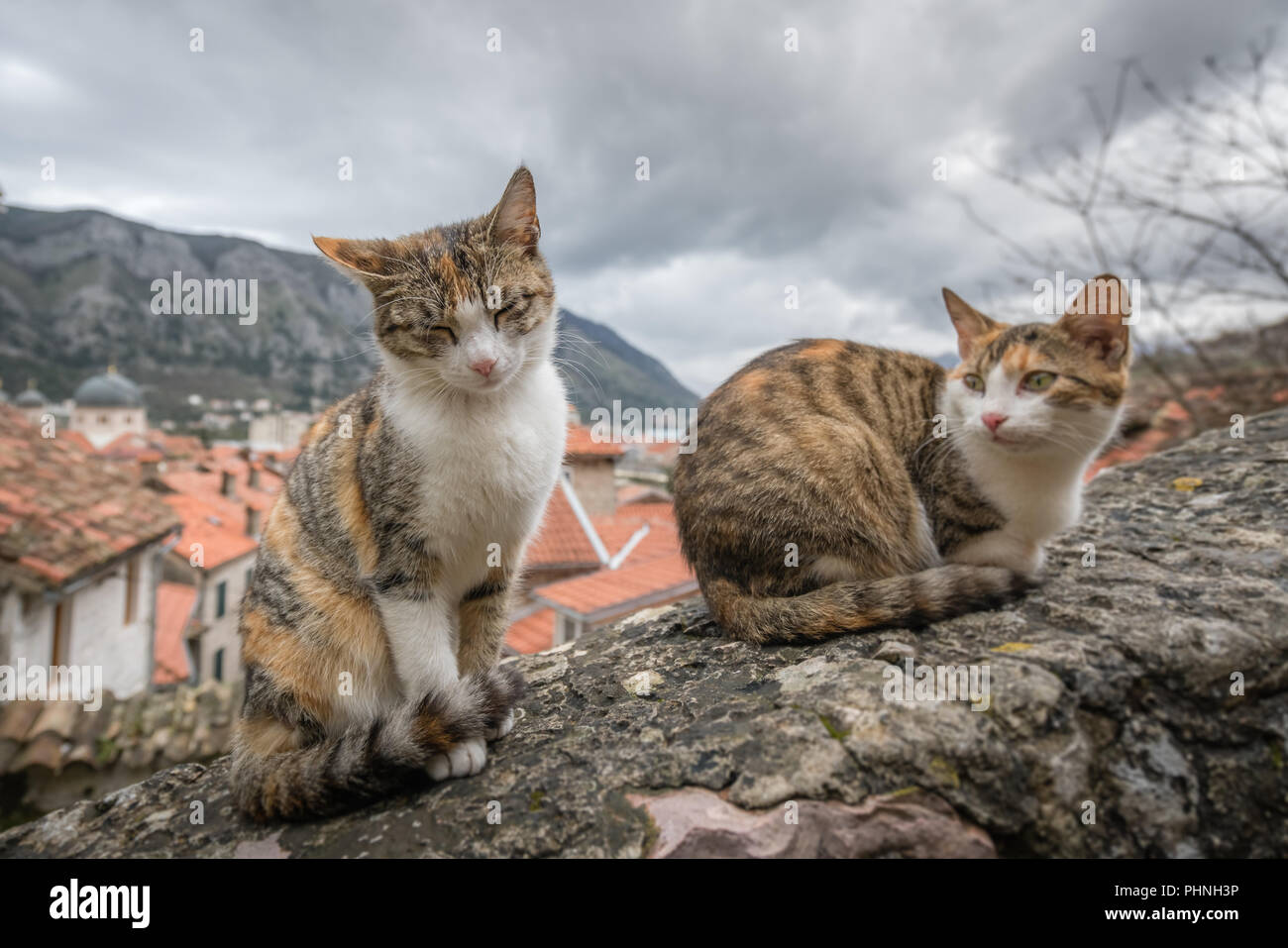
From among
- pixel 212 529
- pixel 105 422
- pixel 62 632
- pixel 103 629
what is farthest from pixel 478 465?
pixel 105 422

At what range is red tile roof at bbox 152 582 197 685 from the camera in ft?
46.8

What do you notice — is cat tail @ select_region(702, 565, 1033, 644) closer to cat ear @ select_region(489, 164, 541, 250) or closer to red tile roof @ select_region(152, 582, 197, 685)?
cat ear @ select_region(489, 164, 541, 250)

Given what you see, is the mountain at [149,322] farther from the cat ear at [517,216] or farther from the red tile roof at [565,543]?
the cat ear at [517,216]

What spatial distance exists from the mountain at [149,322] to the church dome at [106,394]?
92.9 ft

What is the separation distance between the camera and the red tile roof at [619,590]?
276 inches

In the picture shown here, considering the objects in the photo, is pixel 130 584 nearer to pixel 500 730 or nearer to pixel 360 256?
pixel 360 256

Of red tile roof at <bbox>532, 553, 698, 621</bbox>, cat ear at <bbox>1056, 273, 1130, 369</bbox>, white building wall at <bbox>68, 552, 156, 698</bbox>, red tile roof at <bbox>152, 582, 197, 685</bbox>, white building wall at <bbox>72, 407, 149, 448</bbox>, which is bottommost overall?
red tile roof at <bbox>152, 582, 197, 685</bbox>

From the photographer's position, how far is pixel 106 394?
53.3 m

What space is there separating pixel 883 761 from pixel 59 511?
10.4 metres

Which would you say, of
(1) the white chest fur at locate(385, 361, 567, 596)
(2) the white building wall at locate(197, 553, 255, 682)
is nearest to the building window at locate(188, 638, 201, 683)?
(2) the white building wall at locate(197, 553, 255, 682)
